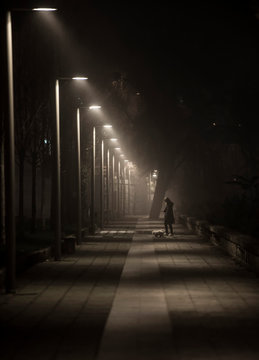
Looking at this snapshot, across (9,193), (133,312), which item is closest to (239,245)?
(9,193)

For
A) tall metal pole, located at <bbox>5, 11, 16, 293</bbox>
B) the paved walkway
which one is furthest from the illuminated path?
tall metal pole, located at <bbox>5, 11, 16, 293</bbox>

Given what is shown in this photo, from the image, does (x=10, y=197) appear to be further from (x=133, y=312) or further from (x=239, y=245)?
(x=239, y=245)

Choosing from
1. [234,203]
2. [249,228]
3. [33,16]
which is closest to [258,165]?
[234,203]

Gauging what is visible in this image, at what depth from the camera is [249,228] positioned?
29719 mm

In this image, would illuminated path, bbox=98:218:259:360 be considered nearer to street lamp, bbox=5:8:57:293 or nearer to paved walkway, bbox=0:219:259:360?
paved walkway, bbox=0:219:259:360

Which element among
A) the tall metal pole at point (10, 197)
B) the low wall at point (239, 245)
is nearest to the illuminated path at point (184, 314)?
the low wall at point (239, 245)

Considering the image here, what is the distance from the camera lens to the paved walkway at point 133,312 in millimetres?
11398

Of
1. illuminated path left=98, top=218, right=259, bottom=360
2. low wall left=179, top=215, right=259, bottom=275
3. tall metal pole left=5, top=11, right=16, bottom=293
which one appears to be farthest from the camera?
low wall left=179, top=215, right=259, bottom=275

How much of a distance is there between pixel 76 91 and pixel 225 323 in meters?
42.6

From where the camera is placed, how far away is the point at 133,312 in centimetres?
1535

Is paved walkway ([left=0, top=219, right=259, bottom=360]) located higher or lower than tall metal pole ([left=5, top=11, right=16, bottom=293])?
lower

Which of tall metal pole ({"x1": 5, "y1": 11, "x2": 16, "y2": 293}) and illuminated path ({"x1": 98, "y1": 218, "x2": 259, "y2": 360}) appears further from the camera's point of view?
tall metal pole ({"x1": 5, "y1": 11, "x2": 16, "y2": 293})

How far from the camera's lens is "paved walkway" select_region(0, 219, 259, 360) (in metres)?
11.4

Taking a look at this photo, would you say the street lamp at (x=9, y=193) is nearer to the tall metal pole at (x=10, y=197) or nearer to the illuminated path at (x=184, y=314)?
the tall metal pole at (x=10, y=197)
